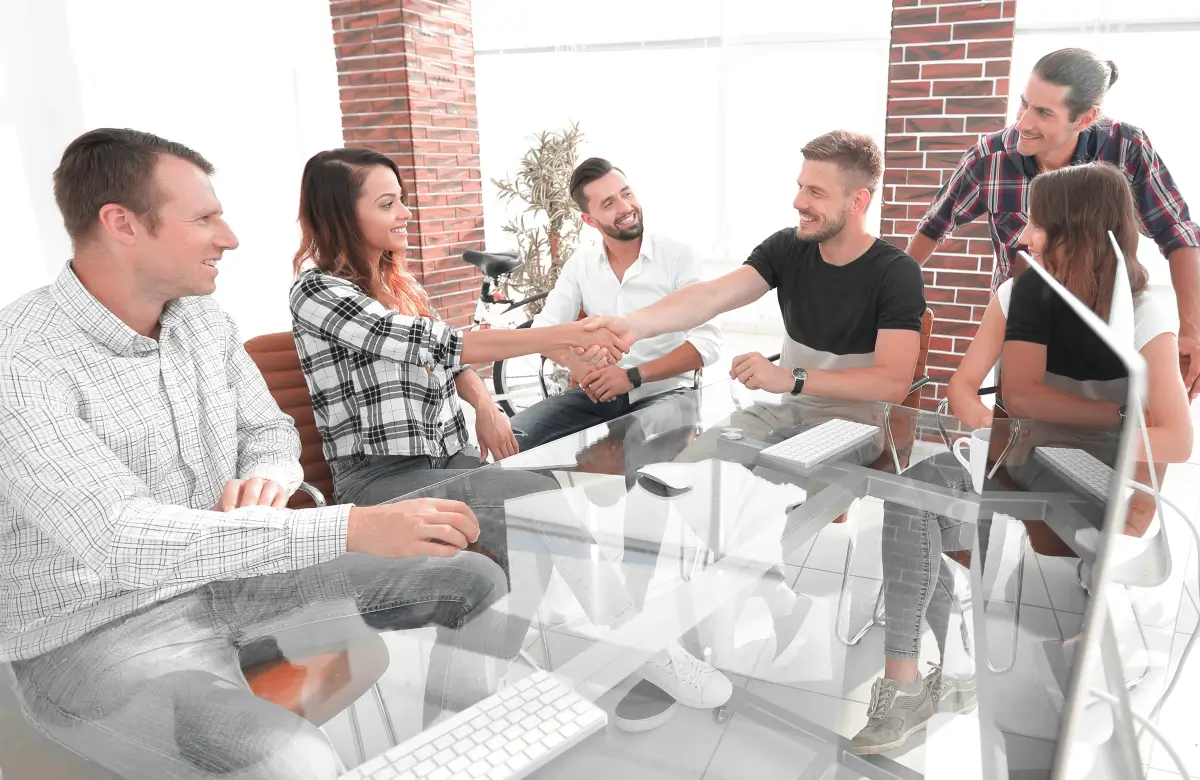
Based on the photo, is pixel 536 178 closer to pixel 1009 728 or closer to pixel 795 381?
pixel 795 381

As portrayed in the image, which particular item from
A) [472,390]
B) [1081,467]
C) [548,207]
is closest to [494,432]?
[472,390]

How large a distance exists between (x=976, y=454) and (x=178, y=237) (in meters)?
1.67

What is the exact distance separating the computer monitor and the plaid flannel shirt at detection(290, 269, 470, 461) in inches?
50.9

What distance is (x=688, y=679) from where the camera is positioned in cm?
96

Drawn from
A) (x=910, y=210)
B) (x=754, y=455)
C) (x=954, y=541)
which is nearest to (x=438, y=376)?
(x=754, y=455)

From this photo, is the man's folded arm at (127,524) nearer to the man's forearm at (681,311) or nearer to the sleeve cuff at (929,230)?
the man's forearm at (681,311)

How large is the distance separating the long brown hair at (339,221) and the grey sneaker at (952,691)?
5.23 feet

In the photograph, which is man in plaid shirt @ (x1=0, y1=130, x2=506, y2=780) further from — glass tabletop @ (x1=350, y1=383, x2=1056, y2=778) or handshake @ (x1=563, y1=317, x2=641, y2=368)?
handshake @ (x1=563, y1=317, x2=641, y2=368)

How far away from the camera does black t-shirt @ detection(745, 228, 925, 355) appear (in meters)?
2.33

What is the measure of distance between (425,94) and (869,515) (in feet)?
13.8

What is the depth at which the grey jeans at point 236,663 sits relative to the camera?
36.2 inches

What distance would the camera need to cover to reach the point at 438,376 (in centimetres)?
221

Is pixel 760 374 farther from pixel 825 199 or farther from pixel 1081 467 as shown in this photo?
pixel 1081 467

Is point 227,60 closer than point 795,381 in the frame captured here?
No
